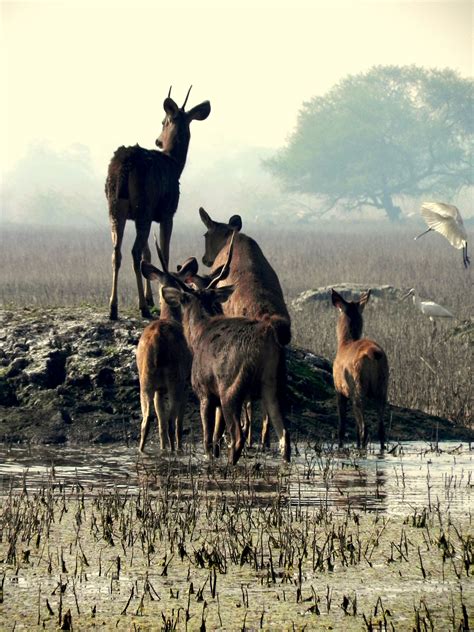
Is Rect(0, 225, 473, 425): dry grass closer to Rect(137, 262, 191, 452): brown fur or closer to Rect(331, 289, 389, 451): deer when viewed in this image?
Rect(331, 289, 389, 451): deer

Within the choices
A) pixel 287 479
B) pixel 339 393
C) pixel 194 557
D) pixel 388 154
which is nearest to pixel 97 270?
pixel 339 393

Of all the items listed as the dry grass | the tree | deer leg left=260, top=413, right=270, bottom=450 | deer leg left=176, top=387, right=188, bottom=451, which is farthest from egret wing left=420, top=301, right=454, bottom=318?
the tree

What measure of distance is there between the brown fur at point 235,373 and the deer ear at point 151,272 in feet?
4.07

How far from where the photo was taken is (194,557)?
8.31 m

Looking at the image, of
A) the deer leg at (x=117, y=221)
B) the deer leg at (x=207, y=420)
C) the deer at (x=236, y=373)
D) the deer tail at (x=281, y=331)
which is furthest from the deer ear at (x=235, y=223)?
the deer tail at (x=281, y=331)

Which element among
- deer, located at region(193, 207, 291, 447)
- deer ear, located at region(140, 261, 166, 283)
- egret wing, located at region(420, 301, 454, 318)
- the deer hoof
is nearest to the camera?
the deer hoof

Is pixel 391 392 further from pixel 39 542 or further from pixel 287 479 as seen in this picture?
pixel 39 542

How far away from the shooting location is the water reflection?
1027 cm

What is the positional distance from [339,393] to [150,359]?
2.03 m

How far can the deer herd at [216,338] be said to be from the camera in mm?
11578

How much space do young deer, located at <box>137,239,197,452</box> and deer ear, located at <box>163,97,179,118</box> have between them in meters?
3.91

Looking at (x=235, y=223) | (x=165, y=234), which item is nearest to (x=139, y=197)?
(x=165, y=234)

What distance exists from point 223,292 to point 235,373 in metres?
1.51

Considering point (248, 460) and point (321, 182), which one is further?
point (321, 182)
